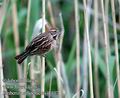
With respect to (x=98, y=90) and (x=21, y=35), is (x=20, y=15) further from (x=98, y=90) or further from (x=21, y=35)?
(x=98, y=90)

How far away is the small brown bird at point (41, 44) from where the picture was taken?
2273 mm

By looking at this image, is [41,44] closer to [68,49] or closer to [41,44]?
[41,44]

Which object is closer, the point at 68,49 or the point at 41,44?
the point at 41,44

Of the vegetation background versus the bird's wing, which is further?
the vegetation background

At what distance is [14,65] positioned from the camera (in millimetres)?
3406

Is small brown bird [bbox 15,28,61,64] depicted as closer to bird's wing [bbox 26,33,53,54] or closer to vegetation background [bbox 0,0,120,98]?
bird's wing [bbox 26,33,53,54]

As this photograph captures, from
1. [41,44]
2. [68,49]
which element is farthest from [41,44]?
[68,49]

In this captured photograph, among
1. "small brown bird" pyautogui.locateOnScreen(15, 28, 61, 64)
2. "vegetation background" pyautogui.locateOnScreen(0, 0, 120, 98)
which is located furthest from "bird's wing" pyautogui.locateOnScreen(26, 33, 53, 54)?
"vegetation background" pyautogui.locateOnScreen(0, 0, 120, 98)

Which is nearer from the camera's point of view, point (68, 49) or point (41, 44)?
point (41, 44)

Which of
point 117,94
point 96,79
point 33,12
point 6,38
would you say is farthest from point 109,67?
point 6,38

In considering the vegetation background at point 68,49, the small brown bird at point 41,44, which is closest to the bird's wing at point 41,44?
the small brown bird at point 41,44

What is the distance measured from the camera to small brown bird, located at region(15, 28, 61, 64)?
7.46ft

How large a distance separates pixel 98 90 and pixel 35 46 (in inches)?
40.2

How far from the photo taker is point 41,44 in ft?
7.48
